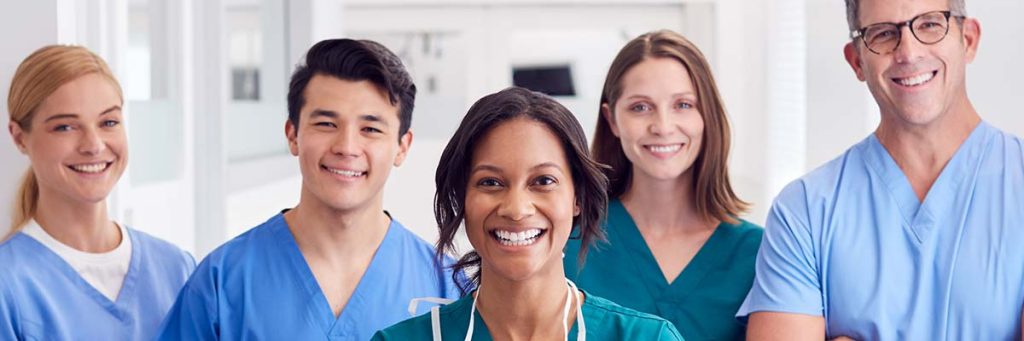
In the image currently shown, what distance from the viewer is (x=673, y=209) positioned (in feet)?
6.84

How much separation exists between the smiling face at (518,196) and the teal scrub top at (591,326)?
97 millimetres

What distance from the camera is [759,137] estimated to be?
4852mm

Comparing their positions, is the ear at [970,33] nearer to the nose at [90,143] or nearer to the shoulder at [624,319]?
the shoulder at [624,319]

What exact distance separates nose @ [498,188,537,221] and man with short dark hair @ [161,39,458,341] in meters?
0.48

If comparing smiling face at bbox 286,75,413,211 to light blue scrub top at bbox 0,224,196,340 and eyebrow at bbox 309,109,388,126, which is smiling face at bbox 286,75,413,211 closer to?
eyebrow at bbox 309,109,388,126

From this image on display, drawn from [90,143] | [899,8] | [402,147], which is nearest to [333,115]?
[402,147]

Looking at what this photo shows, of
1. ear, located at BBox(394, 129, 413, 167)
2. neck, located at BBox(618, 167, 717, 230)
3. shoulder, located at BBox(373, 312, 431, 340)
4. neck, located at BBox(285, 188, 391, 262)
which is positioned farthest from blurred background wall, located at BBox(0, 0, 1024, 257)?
shoulder, located at BBox(373, 312, 431, 340)

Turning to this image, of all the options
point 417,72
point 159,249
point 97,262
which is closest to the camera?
point 97,262

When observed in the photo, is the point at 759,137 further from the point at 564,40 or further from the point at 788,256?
the point at 788,256

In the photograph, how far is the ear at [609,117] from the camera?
208 centimetres

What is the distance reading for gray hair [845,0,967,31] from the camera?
1607mm

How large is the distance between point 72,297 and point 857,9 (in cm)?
138

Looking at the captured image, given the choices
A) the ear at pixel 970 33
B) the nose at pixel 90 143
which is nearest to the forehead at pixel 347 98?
the nose at pixel 90 143

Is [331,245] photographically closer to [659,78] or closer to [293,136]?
[293,136]
